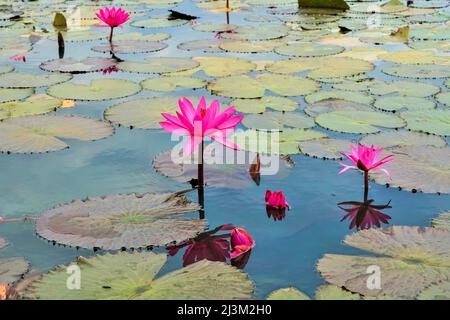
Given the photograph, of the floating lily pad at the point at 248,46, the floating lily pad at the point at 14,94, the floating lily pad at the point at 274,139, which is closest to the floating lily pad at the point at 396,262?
the floating lily pad at the point at 274,139

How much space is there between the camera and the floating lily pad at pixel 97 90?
3.84m

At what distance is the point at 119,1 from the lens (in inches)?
283

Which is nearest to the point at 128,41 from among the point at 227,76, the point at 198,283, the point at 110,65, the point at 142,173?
the point at 110,65

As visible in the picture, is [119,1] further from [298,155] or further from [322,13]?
[298,155]

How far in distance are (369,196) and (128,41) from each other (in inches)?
125

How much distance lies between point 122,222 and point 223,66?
7.62ft

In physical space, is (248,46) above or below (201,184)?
above

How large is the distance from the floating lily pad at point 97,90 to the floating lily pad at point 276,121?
2.73ft

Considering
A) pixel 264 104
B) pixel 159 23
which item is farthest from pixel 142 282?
pixel 159 23

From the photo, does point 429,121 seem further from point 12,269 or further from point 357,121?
point 12,269

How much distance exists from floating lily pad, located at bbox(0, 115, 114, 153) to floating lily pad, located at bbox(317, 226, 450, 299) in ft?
5.01

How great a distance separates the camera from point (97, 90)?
156 inches

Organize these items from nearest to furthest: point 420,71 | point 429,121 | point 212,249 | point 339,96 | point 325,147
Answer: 1. point 212,249
2. point 325,147
3. point 429,121
4. point 339,96
5. point 420,71

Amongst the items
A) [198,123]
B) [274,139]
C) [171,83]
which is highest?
[198,123]
